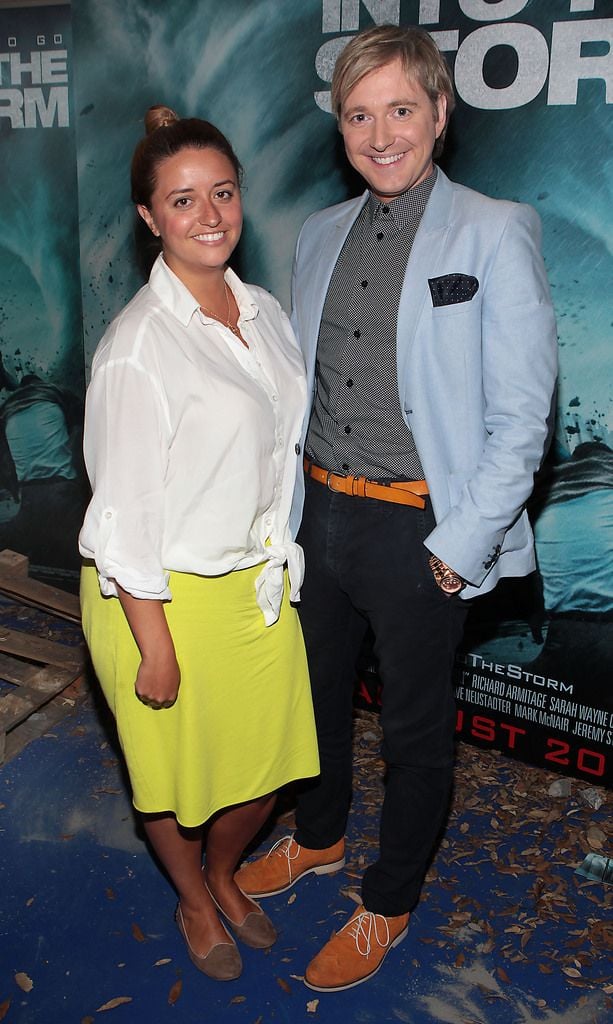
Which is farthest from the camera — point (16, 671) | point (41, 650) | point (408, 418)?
point (41, 650)

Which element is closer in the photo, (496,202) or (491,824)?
(496,202)

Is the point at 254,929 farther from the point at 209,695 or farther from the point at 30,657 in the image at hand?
the point at 30,657

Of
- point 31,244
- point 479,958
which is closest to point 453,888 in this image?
point 479,958

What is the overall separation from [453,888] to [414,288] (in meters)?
1.97

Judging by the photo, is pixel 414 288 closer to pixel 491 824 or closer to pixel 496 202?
pixel 496 202

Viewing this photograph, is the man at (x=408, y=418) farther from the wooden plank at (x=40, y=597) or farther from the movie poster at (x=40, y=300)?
the movie poster at (x=40, y=300)

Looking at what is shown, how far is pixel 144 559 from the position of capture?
7.35 feet

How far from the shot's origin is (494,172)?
342cm

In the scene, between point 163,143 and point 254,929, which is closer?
point 163,143

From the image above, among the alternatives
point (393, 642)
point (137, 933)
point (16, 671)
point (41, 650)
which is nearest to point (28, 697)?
point (16, 671)

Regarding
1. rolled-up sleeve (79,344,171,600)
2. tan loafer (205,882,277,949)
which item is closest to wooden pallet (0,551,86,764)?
tan loafer (205,882,277,949)

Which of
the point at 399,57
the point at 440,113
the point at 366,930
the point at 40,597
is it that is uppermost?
the point at 399,57

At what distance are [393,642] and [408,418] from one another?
0.60m

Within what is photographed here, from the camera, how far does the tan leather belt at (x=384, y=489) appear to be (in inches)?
97.7
